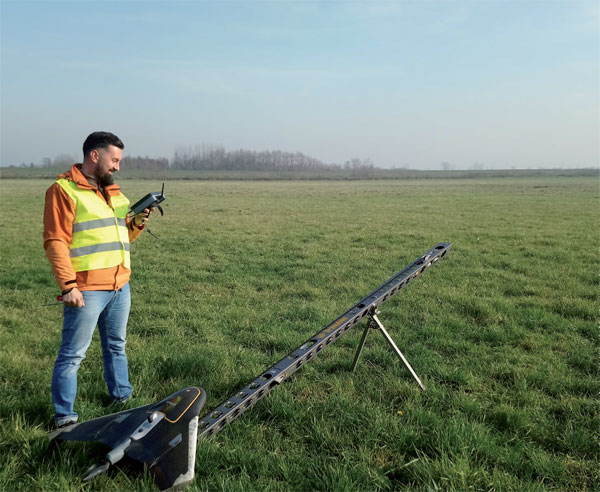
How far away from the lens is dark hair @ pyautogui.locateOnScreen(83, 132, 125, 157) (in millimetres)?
3812

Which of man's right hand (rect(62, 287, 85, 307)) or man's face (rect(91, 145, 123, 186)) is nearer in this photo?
man's right hand (rect(62, 287, 85, 307))

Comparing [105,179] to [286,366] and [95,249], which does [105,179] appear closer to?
[95,249]

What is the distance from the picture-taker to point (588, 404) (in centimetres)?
430

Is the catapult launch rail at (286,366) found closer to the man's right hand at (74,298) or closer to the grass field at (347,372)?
the grass field at (347,372)

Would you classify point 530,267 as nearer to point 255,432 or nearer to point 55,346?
point 255,432

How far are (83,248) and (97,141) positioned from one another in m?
0.95

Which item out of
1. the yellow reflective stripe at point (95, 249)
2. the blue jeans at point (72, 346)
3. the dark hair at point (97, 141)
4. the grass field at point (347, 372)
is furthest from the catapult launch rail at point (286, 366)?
the dark hair at point (97, 141)

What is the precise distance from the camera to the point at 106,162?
385cm

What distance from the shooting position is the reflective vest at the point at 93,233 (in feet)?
12.2

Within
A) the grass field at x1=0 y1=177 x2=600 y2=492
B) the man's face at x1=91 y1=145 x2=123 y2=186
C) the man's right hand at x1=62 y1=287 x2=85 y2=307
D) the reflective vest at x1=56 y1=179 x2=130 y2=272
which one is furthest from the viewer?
the man's face at x1=91 y1=145 x2=123 y2=186

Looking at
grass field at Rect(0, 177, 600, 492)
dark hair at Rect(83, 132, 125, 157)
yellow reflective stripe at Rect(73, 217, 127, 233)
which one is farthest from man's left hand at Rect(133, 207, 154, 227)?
grass field at Rect(0, 177, 600, 492)

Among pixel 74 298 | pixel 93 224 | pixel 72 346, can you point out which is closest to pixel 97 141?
pixel 93 224

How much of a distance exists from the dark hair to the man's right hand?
1.21 metres

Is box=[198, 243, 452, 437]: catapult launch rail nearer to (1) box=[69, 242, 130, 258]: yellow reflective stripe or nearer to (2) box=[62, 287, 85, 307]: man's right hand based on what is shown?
(2) box=[62, 287, 85, 307]: man's right hand
